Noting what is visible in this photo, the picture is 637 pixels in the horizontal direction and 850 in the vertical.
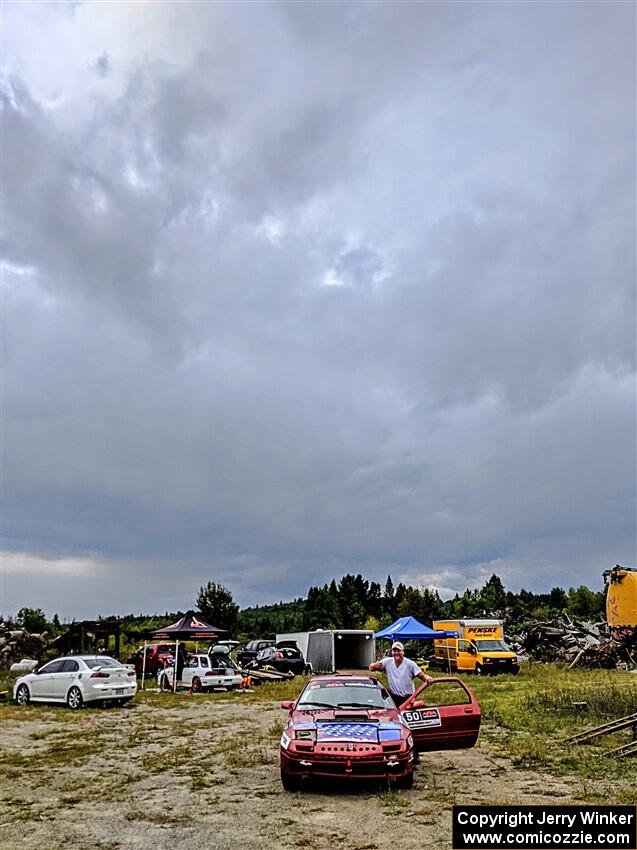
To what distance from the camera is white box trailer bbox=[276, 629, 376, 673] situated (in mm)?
38469

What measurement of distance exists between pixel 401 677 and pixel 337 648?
3374 centimetres

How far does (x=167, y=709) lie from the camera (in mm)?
20281

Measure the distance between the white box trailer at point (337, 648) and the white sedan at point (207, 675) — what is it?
11869 mm

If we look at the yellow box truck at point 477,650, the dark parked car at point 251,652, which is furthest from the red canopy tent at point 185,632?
the yellow box truck at point 477,650

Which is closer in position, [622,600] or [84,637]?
[622,600]

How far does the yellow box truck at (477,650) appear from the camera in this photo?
32.5 metres

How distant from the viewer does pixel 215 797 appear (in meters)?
8.77

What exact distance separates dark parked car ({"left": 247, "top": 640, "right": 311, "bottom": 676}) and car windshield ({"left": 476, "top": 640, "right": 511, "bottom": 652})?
860 cm

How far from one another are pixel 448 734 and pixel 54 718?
1283cm

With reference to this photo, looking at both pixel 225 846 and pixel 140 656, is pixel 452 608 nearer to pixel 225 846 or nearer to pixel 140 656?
pixel 140 656

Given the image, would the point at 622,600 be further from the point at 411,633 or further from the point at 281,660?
the point at 281,660

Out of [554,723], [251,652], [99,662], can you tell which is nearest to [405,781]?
[554,723]

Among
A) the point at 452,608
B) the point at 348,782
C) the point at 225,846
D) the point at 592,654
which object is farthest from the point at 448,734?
the point at 452,608

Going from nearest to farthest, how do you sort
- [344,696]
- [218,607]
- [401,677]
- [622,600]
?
[344,696], [401,677], [622,600], [218,607]
